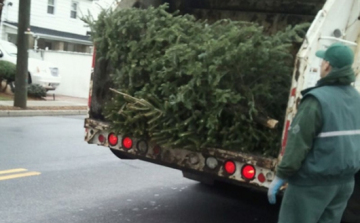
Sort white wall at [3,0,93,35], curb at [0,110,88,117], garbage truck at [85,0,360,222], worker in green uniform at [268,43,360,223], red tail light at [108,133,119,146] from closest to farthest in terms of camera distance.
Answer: worker in green uniform at [268,43,360,223] → garbage truck at [85,0,360,222] → red tail light at [108,133,119,146] → curb at [0,110,88,117] → white wall at [3,0,93,35]

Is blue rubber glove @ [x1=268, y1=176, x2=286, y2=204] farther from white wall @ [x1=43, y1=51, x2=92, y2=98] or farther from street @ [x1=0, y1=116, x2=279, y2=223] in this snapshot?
white wall @ [x1=43, y1=51, x2=92, y2=98]

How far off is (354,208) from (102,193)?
319 centimetres

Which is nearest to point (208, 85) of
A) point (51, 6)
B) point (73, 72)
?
point (73, 72)

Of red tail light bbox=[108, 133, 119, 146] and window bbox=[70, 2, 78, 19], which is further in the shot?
window bbox=[70, 2, 78, 19]

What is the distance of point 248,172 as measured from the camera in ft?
15.2

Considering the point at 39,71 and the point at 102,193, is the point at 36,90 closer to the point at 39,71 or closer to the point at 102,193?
the point at 39,71

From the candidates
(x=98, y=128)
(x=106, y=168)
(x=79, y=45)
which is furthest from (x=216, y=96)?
(x=79, y=45)

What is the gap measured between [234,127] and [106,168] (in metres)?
4.09

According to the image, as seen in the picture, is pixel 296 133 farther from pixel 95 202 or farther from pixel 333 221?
pixel 95 202

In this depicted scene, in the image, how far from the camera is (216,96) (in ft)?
14.7

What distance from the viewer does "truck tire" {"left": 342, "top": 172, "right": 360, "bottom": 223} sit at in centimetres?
461

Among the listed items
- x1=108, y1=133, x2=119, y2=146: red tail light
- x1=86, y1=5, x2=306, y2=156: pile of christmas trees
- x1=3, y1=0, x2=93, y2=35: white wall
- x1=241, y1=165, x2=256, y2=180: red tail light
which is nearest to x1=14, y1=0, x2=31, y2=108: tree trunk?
x1=108, y1=133, x2=119, y2=146: red tail light

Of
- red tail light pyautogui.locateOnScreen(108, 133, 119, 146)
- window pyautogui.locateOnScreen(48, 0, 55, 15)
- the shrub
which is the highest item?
window pyautogui.locateOnScreen(48, 0, 55, 15)

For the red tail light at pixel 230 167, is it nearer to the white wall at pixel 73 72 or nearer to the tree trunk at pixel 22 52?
the tree trunk at pixel 22 52
